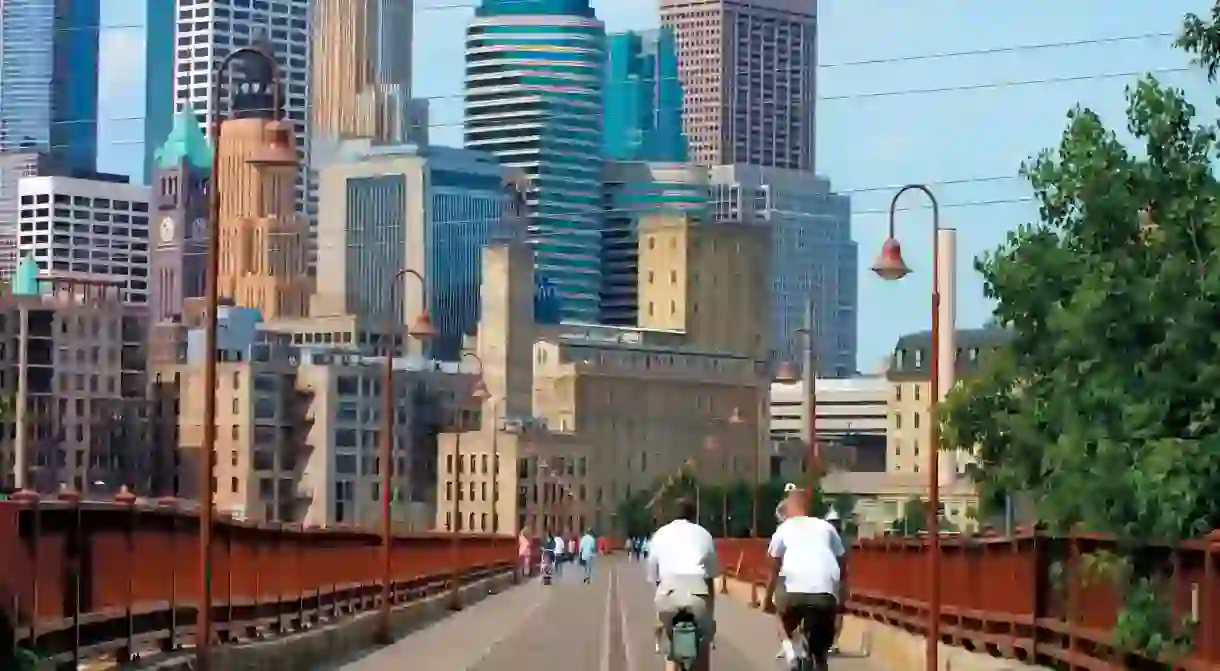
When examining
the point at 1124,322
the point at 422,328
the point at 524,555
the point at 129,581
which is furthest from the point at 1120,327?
the point at 524,555

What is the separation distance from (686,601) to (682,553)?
0.40 m

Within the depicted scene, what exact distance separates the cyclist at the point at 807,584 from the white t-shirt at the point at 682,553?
0.54 m

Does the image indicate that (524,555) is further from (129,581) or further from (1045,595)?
(129,581)

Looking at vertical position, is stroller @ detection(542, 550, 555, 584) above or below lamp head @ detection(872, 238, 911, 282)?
below

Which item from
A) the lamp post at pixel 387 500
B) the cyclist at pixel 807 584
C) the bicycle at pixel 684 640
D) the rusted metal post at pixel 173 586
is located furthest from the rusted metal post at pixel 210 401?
the lamp post at pixel 387 500

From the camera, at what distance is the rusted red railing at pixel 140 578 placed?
20.5 metres

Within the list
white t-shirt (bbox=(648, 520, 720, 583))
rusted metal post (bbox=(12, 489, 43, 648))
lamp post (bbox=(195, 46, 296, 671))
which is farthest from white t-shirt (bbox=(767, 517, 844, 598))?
lamp post (bbox=(195, 46, 296, 671))

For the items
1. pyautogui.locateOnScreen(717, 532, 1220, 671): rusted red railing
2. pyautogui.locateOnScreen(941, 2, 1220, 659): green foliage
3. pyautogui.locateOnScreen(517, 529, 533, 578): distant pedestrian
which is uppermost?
pyautogui.locateOnScreen(941, 2, 1220, 659): green foliage

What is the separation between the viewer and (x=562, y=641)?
43219 mm

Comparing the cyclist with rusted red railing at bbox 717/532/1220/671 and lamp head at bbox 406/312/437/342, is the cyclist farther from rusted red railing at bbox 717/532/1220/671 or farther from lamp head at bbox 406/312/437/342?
lamp head at bbox 406/312/437/342

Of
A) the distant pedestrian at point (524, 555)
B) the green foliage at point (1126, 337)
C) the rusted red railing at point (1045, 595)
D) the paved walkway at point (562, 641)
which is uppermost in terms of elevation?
the green foliage at point (1126, 337)

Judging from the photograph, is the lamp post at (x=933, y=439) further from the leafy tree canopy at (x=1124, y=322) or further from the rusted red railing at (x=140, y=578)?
the rusted red railing at (x=140, y=578)

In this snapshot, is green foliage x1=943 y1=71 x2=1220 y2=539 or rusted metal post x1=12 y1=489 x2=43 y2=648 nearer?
rusted metal post x1=12 y1=489 x2=43 y2=648

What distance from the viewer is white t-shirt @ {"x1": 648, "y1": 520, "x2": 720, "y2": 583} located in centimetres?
2205
